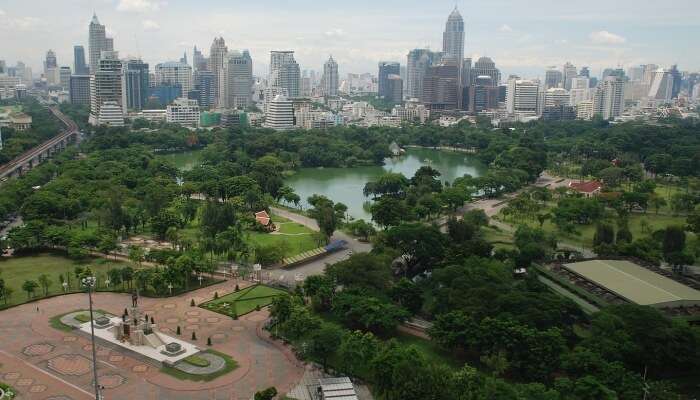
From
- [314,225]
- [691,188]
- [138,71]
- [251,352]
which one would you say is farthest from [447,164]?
[138,71]

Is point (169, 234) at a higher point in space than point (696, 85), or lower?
lower

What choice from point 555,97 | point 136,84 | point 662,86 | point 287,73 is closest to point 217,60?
point 287,73

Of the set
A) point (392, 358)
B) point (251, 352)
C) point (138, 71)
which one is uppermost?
point (138, 71)

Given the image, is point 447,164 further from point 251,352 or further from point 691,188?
point 251,352

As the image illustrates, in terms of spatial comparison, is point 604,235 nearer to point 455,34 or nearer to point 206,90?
point 206,90

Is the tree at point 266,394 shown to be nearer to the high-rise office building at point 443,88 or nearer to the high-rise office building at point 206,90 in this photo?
the high-rise office building at point 443,88

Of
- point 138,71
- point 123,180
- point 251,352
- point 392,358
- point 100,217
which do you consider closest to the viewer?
point 392,358
